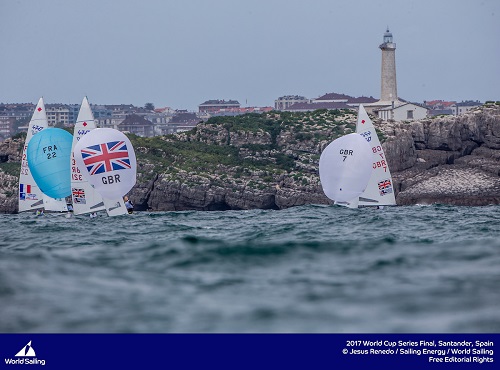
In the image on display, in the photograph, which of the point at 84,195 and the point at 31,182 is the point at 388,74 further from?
the point at 84,195

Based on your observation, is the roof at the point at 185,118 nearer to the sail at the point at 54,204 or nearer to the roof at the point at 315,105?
the roof at the point at 315,105

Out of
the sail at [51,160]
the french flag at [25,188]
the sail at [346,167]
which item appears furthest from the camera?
the french flag at [25,188]

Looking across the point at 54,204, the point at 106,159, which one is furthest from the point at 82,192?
the point at 54,204

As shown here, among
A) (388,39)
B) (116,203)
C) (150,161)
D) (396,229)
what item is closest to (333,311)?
(396,229)

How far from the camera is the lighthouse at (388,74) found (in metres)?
94.8

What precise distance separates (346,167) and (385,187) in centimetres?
524

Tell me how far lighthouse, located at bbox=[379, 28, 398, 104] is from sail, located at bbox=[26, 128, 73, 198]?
59.9m

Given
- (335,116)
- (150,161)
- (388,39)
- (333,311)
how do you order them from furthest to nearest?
(388,39), (335,116), (150,161), (333,311)

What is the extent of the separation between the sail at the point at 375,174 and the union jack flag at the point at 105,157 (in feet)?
37.6

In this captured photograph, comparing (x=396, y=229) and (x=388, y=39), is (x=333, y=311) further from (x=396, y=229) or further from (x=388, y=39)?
(x=388, y=39)

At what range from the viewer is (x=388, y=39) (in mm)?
99750

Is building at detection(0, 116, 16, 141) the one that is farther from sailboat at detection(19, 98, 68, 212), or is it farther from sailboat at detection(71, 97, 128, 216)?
sailboat at detection(71, 97, 128, 216)

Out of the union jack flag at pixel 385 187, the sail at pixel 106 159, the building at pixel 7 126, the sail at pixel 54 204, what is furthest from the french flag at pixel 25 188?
the building at pixel 7 126

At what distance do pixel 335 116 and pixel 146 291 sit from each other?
61497 mm
